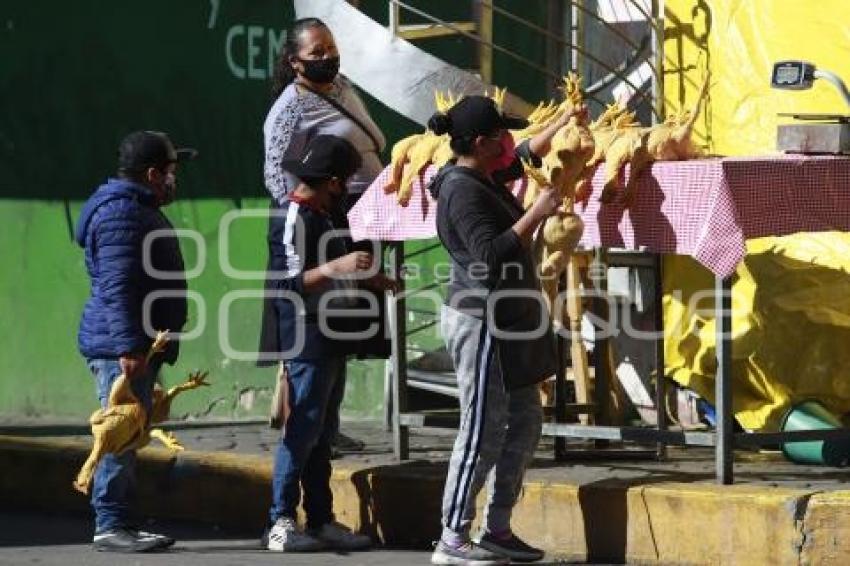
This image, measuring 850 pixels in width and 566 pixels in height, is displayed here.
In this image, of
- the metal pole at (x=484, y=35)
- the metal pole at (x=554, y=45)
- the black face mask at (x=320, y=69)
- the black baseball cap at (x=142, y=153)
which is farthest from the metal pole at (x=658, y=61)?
the black baseball cap at (x=142, y=153)

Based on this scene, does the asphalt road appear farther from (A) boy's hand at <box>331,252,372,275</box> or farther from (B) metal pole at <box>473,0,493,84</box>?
(B) metal pole at <box>473,0,493,84</box>

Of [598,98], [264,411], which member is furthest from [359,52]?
[264,411]

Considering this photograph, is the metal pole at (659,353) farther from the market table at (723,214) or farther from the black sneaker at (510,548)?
the black sneaker at (510,548)

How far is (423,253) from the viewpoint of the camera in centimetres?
1216

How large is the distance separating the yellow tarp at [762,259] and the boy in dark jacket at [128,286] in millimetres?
2781

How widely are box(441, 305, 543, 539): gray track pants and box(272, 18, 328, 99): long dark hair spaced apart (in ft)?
6.16

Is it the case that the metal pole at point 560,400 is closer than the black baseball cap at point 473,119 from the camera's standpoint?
No

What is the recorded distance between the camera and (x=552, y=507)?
341 inches

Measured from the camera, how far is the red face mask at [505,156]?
819cm

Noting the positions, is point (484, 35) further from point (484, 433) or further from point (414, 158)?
point (484, 433)

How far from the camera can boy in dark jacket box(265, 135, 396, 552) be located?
28.6 ft

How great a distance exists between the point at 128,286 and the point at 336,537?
53.2 inches

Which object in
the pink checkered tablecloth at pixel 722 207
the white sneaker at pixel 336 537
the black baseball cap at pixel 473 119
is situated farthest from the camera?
the white sneaker at pixel 336 537

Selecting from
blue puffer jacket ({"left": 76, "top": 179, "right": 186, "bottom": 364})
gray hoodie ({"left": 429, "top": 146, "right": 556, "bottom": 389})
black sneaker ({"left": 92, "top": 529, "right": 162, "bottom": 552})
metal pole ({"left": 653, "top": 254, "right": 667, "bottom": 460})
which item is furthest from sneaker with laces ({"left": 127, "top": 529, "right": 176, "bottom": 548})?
metal pole ({"left": 653, "top": 254, "right": 667, "bottom": 460})
